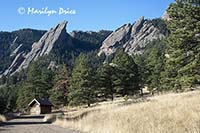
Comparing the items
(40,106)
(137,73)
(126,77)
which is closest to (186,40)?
(126,77)

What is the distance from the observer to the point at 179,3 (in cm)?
3488

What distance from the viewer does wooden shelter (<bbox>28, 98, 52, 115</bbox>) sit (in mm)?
86250

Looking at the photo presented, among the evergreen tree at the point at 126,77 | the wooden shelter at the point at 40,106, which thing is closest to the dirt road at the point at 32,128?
the evergreen tree at the point at 126,77

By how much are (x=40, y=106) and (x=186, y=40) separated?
2293 inches

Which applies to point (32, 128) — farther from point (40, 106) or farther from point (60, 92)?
point (60, 92)

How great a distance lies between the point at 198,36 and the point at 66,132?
58.4 feet

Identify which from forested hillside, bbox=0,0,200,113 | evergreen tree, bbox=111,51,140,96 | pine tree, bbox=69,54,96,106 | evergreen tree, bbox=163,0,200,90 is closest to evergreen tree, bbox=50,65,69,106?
forested hillside, bbox=0,0,200,113

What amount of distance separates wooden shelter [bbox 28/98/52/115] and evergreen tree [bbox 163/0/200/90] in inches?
2154

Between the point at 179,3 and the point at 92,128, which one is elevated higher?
the point at 179,3

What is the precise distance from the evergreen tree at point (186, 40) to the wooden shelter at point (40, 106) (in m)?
54.7

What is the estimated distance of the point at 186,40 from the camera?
1323 inches

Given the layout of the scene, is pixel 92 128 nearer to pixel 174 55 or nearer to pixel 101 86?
pixel 174 55

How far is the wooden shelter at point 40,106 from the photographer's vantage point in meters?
86.2

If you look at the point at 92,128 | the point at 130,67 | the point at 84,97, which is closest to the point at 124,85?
the point at 130,67
